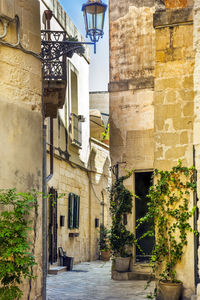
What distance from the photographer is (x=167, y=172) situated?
853cm

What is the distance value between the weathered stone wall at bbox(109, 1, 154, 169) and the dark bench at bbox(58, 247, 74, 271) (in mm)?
3297

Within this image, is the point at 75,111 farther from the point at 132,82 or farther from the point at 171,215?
the point at 171,215

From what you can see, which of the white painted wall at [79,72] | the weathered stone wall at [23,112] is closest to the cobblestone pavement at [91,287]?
the weathered stone wall at [23,112]

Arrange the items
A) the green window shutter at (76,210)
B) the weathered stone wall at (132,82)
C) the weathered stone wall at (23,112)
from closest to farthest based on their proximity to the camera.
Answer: the weathered stone wall at (23,112), the weathered stone wall at (132,82), the green window shutter at (76,210)

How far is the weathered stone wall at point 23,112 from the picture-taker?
607cm

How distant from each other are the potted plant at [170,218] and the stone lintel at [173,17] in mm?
2298

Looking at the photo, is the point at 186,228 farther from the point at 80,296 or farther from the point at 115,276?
the point at 115,276

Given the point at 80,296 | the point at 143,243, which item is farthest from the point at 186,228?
the point at 143,243

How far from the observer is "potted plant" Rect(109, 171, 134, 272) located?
12844mm

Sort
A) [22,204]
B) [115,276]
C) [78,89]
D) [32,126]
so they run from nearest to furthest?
1. [22,204]
2. [32,126]
3. [115,276]
4. [78,89]

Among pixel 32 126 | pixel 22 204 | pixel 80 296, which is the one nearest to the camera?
pixel 22 204

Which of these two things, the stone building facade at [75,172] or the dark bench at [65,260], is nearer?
the dark bench at [65,260]

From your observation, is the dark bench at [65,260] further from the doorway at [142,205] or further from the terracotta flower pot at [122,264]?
the terracotta flower pot at [122,264]

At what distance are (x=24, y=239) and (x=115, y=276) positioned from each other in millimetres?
7103
